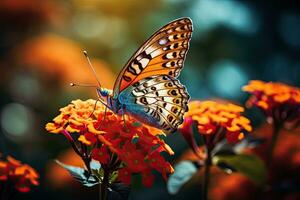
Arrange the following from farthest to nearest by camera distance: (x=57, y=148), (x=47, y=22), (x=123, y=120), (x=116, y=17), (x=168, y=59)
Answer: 1. (x=116, y=17)
2. (x=47, y=22)
3. (x=57, y=148)
4. (x=168, y=59)
5. (x=123, y=120)

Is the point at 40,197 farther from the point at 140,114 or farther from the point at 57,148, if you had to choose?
the point at 140,114

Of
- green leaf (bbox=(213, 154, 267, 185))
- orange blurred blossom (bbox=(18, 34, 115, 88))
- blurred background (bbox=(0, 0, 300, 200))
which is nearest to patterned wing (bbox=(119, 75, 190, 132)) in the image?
green leaf (bbox=(213, 154, 267, 185))

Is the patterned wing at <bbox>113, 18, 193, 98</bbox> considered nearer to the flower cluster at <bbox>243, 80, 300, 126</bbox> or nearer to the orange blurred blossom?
the flower cluster at <bbox>243, 80, 300, 126</bbox>

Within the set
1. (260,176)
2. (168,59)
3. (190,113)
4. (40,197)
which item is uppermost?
(168,59)

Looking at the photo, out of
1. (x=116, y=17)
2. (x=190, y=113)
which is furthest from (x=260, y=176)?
(x=116, y=17)

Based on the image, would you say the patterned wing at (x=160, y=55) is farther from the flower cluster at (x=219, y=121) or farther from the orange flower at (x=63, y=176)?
the orange flower at (x=63, y=176)

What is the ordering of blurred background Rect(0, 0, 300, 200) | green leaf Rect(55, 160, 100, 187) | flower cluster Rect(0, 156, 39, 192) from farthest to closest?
blurred background Rect(0, 0, 300, 200), flower cluster Rect(0, 156, 39, 192), green leaf Rect(55, 160, 100, 187)

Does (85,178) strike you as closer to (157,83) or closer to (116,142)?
(116,142)
